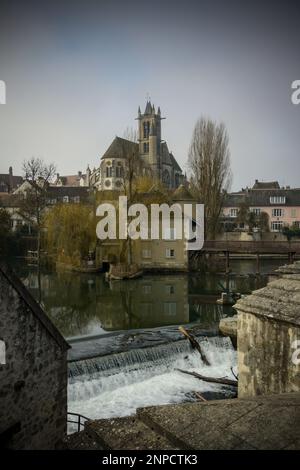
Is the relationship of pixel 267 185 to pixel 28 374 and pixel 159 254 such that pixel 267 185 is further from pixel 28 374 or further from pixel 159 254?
pixel 28 374

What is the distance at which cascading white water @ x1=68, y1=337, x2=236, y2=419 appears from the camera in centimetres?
1041

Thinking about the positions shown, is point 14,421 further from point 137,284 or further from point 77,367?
point 137,284

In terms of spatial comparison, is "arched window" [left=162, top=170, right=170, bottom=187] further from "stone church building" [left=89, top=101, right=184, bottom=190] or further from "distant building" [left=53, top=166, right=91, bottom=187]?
"distant building" [left=53, top=166, right=91, bottom=187]

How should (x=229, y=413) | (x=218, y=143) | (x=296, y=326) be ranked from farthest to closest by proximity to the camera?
(x=218, y=143) < (x=296, y=326) < (x=229, y=413)

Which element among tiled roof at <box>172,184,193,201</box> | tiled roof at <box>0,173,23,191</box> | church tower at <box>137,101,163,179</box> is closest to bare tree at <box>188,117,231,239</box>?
tiled roof at <box>172,184,193,201</box>

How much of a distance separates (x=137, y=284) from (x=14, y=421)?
71.0ft

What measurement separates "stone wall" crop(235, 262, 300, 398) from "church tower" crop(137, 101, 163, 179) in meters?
60.9

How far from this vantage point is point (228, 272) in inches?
1235

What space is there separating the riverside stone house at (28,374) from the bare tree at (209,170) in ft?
101

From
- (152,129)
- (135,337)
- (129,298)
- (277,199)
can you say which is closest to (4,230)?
(129,298)

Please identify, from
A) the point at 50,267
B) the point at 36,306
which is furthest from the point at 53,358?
the point at 50,267

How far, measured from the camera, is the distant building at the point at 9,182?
67350 millimetres

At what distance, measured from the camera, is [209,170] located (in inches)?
1467

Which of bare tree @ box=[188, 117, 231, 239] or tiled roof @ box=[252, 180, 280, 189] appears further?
tiled roof @ box=[252, 180, 280, 189]
